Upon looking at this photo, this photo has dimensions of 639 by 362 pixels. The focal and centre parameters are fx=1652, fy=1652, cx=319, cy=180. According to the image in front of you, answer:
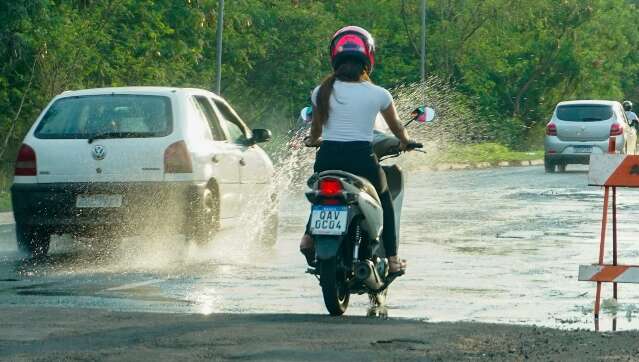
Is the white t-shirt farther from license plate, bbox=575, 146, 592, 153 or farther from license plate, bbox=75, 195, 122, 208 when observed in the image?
license plate, bbox=575, 146, 592, 153

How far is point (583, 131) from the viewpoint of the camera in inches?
1483

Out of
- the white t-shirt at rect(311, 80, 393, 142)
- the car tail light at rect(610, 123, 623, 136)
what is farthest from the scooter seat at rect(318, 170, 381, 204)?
the car tail light at rect(610, 123, 623, 136)

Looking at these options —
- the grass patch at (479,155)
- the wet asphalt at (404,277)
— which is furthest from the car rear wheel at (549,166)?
the wet asphalt at (404,277)

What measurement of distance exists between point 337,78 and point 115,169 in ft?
15.0

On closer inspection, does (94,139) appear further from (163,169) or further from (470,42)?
(470,42)

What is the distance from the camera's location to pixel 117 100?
15219 mm

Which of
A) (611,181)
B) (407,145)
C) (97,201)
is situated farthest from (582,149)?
(407,145)

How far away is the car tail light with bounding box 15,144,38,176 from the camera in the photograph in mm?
14805

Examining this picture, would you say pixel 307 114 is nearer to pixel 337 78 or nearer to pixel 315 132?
pixel 315 132

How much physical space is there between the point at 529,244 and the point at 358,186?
6.78m

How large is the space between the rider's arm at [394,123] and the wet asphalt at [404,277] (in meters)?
1.13

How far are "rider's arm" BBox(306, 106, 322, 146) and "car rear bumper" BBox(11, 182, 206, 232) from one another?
153 inches

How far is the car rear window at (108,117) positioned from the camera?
49.1ft

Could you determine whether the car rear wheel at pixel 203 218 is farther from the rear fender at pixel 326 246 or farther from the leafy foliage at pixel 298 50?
the leafy foliage at pixel 298 50
